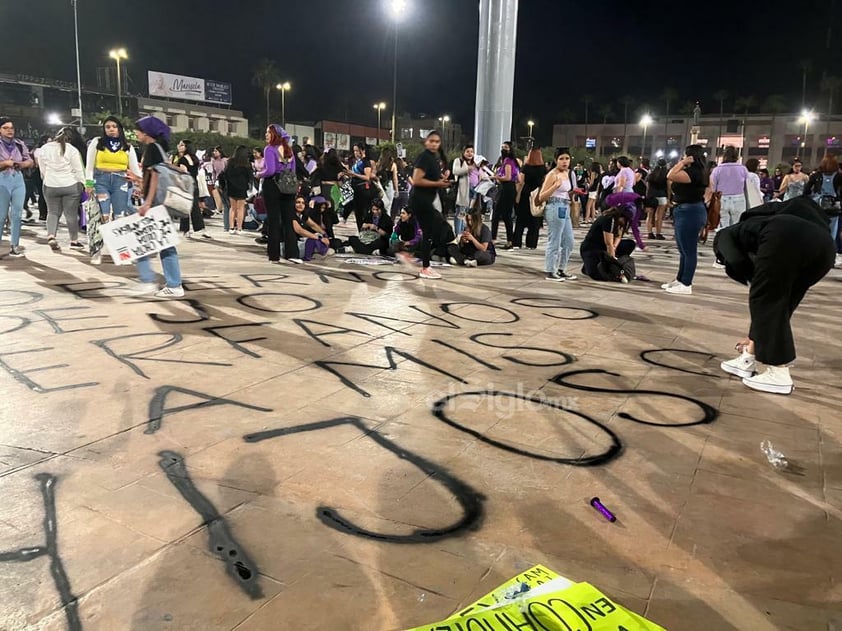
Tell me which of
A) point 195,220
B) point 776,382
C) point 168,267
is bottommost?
point 776,382

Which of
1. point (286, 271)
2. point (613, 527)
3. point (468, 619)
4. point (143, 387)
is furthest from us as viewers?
point (286, 271)

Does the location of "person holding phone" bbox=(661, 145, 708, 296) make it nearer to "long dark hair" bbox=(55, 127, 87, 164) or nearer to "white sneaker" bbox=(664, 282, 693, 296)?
"white sneaker" bbox=(664, 282, 693, 296)

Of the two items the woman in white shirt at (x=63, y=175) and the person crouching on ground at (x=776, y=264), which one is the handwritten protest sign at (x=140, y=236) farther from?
the person crouching on ground at (x=776, y=264)

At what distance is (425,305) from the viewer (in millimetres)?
6312

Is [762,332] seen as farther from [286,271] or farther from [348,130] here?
[348,130]


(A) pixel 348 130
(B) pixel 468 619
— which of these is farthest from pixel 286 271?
(A) pixel 348 130

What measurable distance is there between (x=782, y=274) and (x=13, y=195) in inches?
332

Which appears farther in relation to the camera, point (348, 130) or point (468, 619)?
point (348, 130)

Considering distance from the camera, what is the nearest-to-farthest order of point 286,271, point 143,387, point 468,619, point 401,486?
point 468,619 < point 401,486 < point 143,387 < point 286,271

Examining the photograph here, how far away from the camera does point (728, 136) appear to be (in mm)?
84000

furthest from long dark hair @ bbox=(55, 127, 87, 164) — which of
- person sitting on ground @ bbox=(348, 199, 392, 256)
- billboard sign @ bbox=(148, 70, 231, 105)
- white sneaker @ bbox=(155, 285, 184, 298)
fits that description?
billboard sign @ bbox=(148, 70, 231, 105)

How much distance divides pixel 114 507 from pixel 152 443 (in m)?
0.60

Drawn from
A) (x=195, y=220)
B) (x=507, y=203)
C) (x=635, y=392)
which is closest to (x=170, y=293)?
(x=635, y=392)

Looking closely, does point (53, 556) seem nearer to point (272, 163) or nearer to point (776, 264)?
point (776, 264)
